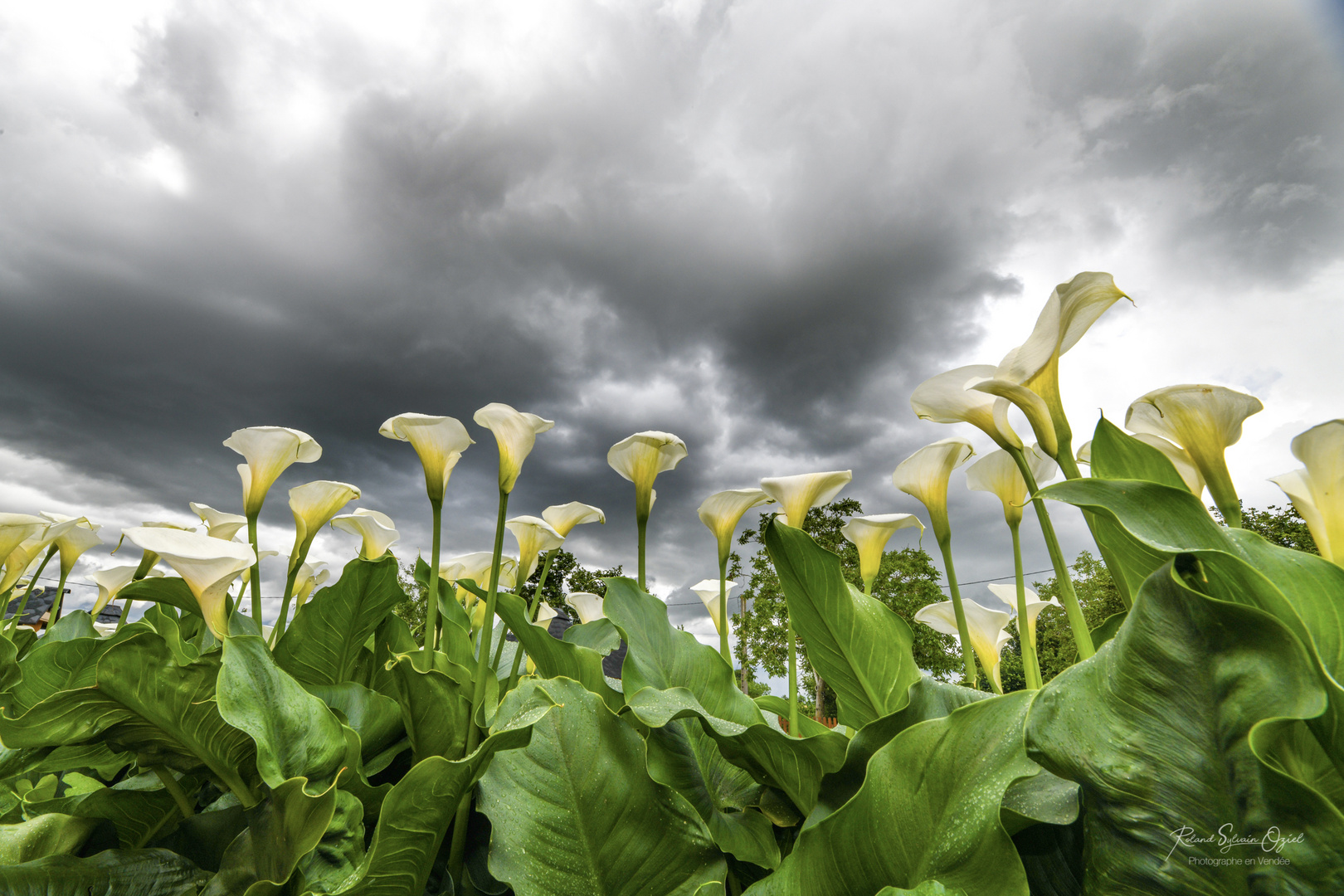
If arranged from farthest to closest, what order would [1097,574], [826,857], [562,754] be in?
[1097,574] < [562,754] < [826,857]

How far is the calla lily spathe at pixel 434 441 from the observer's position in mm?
1155

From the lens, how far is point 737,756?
789mm

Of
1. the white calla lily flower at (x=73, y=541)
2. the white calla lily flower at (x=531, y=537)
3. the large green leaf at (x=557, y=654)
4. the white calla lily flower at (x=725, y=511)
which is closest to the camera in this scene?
the large green leaf at (x=557, y=654)

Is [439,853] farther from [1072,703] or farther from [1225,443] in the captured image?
[1225,443]

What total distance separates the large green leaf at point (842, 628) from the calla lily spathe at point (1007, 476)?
1.57 ft

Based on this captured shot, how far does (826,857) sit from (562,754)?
13.1 inches

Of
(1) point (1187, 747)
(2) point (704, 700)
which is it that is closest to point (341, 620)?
(2) point (704, 700)

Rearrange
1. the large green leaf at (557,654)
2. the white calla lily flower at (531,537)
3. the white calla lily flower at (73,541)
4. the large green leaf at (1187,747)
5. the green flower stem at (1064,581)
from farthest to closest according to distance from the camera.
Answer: the white calla lily flower at (73,541) → the white calla lily flower at (531,537) → the large green leaf at (557,654) → the green flower stem at (1064,581) → the large green leaf at (1187,747)

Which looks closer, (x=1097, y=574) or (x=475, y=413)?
(x=475, y=413)

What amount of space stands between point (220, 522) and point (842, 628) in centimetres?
168

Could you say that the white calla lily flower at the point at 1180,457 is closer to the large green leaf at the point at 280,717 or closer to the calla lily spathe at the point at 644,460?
the calla lily spathe at the point at 644,460

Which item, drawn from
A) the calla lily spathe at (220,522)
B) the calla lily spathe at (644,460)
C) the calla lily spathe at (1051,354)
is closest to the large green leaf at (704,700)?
the calla lily spathe at (644,460)

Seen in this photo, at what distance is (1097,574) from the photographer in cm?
1989

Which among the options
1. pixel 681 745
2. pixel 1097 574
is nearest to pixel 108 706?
pixel 681 745
